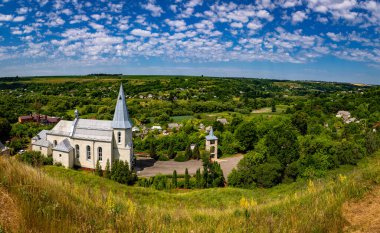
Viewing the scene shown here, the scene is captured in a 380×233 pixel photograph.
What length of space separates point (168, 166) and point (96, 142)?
10.9 m

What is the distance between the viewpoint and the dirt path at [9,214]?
13.9 ft

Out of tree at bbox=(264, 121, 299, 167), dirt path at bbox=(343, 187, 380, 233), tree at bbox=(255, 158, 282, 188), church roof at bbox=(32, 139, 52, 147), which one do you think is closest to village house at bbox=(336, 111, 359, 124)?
tree at bbox=(264, 121, 299, 167)

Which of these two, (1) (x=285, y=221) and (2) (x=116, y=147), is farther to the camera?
(2) (x=116, y=147)

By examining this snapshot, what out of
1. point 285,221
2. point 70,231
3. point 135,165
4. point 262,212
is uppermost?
point 70,231

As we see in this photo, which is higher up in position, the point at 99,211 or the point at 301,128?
the point at 99,211

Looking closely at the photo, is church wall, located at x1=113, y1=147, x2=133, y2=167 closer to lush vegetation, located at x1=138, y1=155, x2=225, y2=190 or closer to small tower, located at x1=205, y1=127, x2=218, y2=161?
lush vegetation, located at x1=138, y1=155, x2=225, y2=190

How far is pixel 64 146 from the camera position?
35.3 meters

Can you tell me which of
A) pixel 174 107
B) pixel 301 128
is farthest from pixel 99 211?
pixel 174 107

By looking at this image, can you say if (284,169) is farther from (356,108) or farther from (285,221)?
(356,108)

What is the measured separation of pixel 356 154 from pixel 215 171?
16.6 meters

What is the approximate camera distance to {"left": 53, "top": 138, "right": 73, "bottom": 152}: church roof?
35125mm

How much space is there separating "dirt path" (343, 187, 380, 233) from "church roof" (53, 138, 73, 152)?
34910mm

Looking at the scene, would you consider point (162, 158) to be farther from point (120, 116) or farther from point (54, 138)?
point (54, 138)

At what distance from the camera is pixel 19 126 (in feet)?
190
